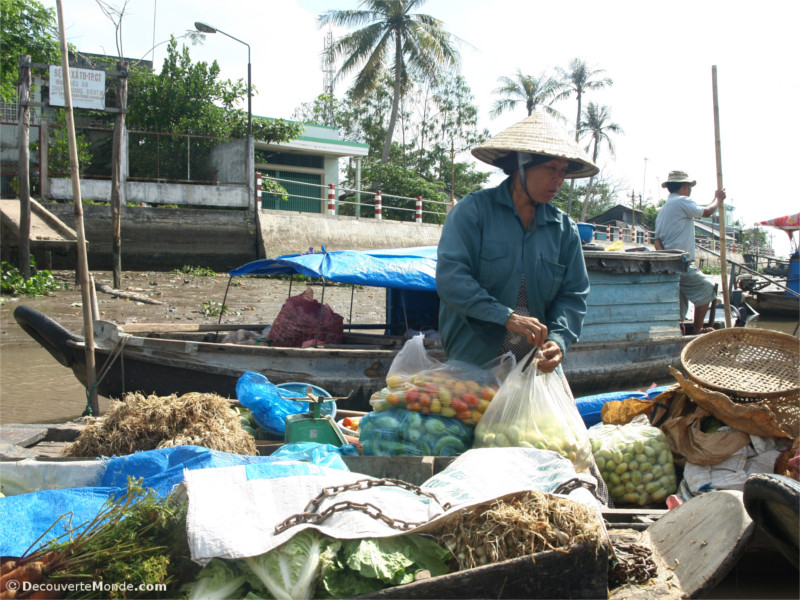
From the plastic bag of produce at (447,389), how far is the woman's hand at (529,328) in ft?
0.71

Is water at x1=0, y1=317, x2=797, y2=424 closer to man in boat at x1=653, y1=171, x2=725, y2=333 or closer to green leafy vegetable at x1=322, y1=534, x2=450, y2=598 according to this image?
man in boat at x1=653, y1=171, x2=725, y2=333

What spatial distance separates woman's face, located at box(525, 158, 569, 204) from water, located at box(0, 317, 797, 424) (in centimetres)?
548

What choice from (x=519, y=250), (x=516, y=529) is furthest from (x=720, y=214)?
(x=516, y=529)

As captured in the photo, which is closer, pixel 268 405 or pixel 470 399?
pixel 470 399

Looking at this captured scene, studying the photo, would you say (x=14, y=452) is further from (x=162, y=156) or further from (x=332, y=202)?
(x=162, y=156)

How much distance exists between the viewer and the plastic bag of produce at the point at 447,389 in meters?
2.54

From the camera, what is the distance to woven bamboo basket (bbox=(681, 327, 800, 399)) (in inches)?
117

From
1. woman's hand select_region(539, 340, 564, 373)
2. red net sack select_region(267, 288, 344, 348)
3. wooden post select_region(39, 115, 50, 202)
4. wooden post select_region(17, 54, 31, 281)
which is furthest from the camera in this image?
wooden post select_region(39, 115, 50, 202)

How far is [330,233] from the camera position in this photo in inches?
663

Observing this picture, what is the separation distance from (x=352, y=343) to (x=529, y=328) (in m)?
4.34

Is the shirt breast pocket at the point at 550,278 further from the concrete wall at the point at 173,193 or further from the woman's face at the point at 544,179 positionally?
the concrete wall at the point at 173,193

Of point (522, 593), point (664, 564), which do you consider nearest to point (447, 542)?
point (522, 593)

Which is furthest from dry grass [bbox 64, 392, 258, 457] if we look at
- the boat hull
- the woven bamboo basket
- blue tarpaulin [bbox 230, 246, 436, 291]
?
the boat hull

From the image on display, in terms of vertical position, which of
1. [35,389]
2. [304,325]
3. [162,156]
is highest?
[162,156]
